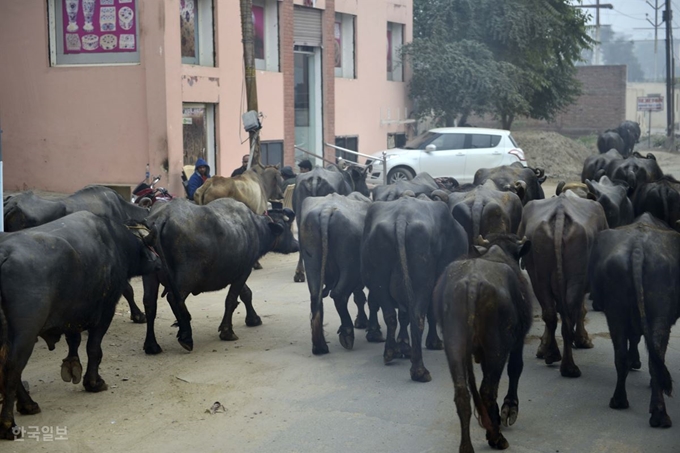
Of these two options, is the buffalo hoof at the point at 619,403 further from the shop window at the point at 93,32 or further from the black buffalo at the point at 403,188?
the shop window at the point at 93,32

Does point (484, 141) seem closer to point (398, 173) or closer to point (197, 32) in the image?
point (398, 173)

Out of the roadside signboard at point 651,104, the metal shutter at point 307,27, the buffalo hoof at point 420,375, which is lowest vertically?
the buffalo hoof at point 420,375

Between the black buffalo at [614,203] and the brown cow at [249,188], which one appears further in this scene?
the brown cow at [249,188]

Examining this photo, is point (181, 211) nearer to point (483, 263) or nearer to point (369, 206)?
point (369, 206)

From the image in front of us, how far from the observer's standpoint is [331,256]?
9.77 m

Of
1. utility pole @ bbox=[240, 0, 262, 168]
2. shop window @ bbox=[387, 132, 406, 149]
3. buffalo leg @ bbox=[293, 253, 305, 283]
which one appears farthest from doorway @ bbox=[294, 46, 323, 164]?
buffalo leg @ bbox=[293, 253, 305, 283]

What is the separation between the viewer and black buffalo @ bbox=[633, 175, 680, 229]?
33.3 feet

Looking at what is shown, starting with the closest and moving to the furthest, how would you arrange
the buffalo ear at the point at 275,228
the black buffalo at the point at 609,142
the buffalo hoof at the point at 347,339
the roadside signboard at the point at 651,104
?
the buffalo hoof at the point at 347,339
the buffalo ear at the point at 275,228
the black buffalo at the point at 609,142
the roadside signboard at the point at 651,104

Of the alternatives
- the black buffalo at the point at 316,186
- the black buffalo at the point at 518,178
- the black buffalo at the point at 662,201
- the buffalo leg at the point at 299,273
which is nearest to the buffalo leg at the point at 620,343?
the black buffalo at the point at 662,201

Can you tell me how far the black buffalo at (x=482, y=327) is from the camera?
6.62m

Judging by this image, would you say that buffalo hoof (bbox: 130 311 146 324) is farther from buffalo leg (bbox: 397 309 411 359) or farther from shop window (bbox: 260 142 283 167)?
shop window (bbox: 260 142 283 167)

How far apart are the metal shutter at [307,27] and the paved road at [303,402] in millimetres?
14968

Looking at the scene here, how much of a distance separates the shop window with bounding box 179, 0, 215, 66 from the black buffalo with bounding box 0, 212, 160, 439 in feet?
35.6

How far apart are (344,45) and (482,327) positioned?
70.2ft
